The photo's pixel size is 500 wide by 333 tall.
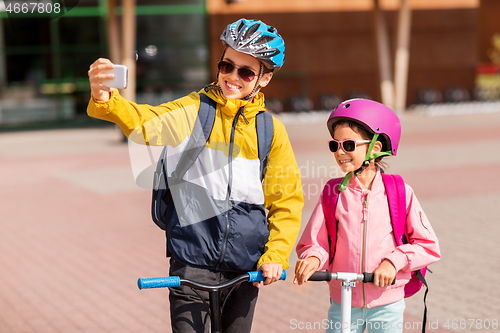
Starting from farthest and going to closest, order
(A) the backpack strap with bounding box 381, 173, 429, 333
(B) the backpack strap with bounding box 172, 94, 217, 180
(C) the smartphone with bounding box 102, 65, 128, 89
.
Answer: (A) the backpack strap with bounding box 381, 173, 429, 333
(B) the backpack strap with bounding box 172, 94, 217, 180
(C) the smartphone with bounding box 102, 65, 128, 89

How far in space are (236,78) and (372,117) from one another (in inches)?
22.7

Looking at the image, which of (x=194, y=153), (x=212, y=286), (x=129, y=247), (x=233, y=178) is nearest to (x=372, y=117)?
(x=233, y=178)

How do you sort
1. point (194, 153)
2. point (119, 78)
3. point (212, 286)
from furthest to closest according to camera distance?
point (194, 153) < point (212, 286) < point (119, 78)

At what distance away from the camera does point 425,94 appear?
24297mm

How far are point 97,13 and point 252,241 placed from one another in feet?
69.3

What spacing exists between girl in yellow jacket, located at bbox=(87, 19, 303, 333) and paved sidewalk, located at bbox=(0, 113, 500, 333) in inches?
78.4

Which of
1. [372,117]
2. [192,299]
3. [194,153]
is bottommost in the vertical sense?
[192,299]

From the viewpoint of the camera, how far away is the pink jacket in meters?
2.56

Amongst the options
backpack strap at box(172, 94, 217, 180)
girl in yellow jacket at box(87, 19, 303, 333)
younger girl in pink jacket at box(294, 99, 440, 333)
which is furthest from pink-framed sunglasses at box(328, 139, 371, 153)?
backpack strap at box(172, 94, 217, 180)

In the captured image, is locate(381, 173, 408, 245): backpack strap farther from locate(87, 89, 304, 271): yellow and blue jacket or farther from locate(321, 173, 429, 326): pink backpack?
locate(87, 89, 304, 271): yellow and blue jacket

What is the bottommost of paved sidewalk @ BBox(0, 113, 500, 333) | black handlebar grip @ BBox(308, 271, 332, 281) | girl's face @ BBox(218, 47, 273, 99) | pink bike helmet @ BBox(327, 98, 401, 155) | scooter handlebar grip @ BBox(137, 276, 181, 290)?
paved sidewalk @ BBox(0, 113, 500, 333)

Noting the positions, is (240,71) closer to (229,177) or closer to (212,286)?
(229,177)

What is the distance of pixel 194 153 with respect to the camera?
Result: 2.47 metres

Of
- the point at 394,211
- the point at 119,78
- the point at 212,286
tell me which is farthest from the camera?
the point at 394,211
